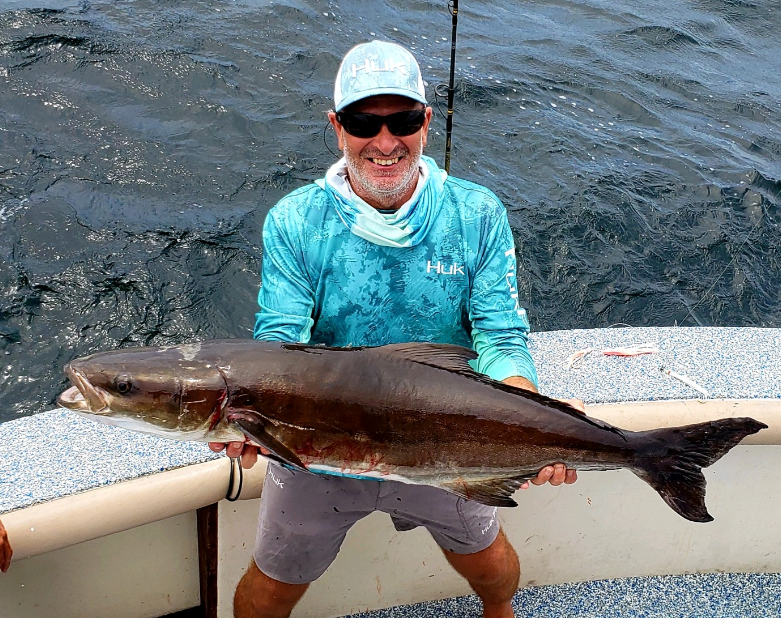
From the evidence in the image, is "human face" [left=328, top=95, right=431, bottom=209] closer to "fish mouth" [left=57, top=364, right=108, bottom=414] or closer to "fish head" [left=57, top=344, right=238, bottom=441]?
"fish head" [left=57, top=344, right=238, bottom=441]

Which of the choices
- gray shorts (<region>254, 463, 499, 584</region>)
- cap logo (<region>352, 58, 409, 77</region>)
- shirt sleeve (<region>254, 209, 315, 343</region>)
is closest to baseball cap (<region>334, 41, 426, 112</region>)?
cap logo (<region>352, 58, 409, 77</region>)

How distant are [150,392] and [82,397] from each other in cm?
20

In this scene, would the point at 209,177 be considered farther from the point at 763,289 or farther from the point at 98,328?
the point at 763,289

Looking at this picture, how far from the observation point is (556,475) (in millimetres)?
2711

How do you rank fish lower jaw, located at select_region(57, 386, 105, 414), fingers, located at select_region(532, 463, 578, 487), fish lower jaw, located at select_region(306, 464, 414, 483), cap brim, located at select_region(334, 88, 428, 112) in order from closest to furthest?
fish lower jaw, located at select_region(57, 386, 105, 414), fish lower jaw, located at select_region(306, 464, 414, 483), fingers, located at select_region(532, 463, 578, 487), cap brim, located at select_region(334, 88, 428, 112)

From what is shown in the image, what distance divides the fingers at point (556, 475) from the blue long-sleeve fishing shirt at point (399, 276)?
46 cm

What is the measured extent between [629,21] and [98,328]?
11.3 m

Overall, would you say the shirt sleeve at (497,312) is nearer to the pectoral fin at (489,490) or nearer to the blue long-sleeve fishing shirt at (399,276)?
the blue long-sleeve fishing shirt at (399,276)

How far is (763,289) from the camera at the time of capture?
27.0 feet

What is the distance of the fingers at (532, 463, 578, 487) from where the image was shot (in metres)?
2.70

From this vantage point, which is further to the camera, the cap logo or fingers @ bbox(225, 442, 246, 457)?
the cap logo

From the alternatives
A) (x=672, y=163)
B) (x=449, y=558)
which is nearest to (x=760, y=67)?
(x=672, y=163)

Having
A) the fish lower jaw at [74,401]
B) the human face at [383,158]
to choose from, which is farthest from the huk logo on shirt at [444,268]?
the fish lower jaw at [74,401]

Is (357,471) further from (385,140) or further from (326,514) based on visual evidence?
(385,140)
